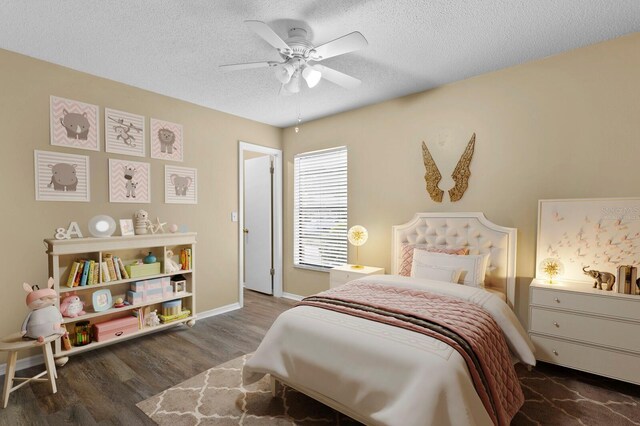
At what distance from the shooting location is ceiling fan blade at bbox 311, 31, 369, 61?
2.00 m

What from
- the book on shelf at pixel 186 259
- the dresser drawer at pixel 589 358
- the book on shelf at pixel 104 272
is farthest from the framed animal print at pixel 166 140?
the dresser drawer at pixel 589 358

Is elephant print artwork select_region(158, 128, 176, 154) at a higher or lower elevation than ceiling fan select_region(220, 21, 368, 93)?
lower

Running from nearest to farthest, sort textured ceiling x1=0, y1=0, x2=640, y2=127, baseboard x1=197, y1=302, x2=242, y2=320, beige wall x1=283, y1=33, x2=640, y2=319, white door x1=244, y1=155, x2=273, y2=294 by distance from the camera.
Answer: textured ceiling x1=0, y1=0, x2=640, y2=127 → beige wall x1=283, y1=33, x2=640, y2=319 → baseboard x1=197, y1=302, x2=242, y2=320 → white door x1=244, y1=155, x2=273, y2=294

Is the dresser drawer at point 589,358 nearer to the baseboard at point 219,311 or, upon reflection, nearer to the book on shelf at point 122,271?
the baseboard at point 219,311

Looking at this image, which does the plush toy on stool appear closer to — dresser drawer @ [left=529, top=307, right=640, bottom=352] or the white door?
the white door

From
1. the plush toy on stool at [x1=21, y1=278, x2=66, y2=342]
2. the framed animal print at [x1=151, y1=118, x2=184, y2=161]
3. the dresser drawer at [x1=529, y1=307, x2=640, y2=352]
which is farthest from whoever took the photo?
the framed animal print at [x1=151, y1=118, x2=184, y2=161]

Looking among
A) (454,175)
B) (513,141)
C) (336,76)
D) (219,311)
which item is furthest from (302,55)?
(219,311)

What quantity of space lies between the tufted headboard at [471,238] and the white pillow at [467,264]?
0.53 feet

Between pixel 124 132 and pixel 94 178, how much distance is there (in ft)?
1.93

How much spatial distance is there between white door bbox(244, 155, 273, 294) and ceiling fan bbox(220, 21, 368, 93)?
8.68 feet

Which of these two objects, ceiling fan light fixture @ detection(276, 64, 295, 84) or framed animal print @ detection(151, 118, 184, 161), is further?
framed animal print @ detection(151, 118, 184, 161)

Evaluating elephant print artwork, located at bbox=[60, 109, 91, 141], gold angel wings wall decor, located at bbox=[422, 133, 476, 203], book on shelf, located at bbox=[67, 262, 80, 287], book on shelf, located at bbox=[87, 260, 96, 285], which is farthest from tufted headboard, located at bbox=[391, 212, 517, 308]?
elephant print artwork, located at bbox=[60, 109, 91, 141]

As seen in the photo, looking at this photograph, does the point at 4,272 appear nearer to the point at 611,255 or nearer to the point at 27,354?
the point at 27,354

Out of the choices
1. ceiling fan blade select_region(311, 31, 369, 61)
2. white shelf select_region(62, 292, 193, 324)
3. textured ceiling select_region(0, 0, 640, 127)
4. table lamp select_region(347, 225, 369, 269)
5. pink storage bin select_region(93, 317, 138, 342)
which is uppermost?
textured ceiling select_region(0, 0, 640, 127)
